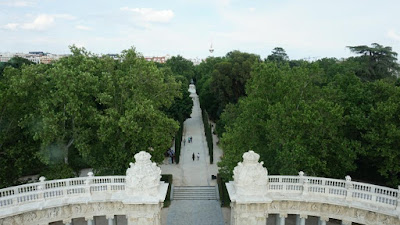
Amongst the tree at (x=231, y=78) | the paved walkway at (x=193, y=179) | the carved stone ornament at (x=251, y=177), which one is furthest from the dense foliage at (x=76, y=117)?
the tree at (x=231, y=78)

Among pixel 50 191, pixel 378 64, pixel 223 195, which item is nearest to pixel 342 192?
pixel 223 195

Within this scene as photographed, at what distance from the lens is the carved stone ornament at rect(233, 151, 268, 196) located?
18.0m

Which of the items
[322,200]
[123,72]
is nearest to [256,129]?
[322,200]

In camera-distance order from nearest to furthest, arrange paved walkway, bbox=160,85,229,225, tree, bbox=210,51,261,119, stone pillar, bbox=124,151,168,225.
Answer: stone pillar, bbox=124,151,168,225 → paved walkway, bbox=160,85,229,225 → tree, bbox=210,51,261,119

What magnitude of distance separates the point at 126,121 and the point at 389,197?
17301mm

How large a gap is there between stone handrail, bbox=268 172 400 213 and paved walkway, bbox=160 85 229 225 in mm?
8089

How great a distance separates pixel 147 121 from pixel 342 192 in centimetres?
1467

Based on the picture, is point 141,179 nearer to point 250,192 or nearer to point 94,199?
point 94,199

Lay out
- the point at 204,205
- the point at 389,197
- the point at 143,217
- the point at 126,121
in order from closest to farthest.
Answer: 1. the point at 389,197
2. the point at 143,217
3. the point at 126,121
4. the point at 204,205

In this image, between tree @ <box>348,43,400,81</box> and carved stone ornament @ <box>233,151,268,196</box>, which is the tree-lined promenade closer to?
carved stone ornament @ <box>233,151,268,196</box>

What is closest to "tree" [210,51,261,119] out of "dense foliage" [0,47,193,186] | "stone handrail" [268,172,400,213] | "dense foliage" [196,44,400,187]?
"dense foliage" [196,44,400,187]

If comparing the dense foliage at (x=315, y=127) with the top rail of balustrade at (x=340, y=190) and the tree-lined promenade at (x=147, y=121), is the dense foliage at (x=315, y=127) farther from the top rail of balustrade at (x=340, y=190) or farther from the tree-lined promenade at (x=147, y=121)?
the top rail of balustrade at (x=340, y=190)

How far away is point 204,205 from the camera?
2816cm

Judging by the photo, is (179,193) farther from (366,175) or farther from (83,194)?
(366,175)
